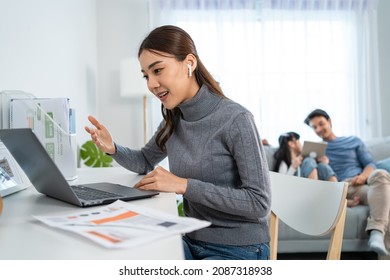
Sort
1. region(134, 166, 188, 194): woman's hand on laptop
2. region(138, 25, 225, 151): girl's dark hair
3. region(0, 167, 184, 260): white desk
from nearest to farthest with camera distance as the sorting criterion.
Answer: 1. region(0, 167, 184, 260): white desk
2. region(134, 166, 188, 194): woman's hand on laptop
3. region(138, 25, 225, 151): girl's dark hair

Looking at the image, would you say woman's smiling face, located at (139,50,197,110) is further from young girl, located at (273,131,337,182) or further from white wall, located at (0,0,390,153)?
young girl, located at (273,131,337,182)

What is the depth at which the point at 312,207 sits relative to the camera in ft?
3.74

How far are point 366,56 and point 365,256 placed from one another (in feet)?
5.79

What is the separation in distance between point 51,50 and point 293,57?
6.94 feet

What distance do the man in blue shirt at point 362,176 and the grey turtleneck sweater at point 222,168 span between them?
132cm

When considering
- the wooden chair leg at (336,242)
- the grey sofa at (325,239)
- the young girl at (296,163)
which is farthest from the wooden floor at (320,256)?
the wooden chair leg at (336,242)

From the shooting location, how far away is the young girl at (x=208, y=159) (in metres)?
0.84

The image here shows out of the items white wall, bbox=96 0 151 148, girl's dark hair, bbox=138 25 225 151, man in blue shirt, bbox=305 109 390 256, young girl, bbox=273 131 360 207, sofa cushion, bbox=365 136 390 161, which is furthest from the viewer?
white wall, bbox=96 0 151 148

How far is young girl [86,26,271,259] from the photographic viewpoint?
0.84 meters

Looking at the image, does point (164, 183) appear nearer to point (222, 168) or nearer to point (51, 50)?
point (222, 168)

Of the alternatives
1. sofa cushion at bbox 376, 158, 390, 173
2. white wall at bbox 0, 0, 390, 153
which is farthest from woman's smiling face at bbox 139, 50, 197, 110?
sofa cushion at bbox 376, 158, 390, 173

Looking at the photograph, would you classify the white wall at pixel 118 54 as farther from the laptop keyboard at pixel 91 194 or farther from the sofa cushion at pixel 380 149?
the laptop keyboard at pixel 91 194
